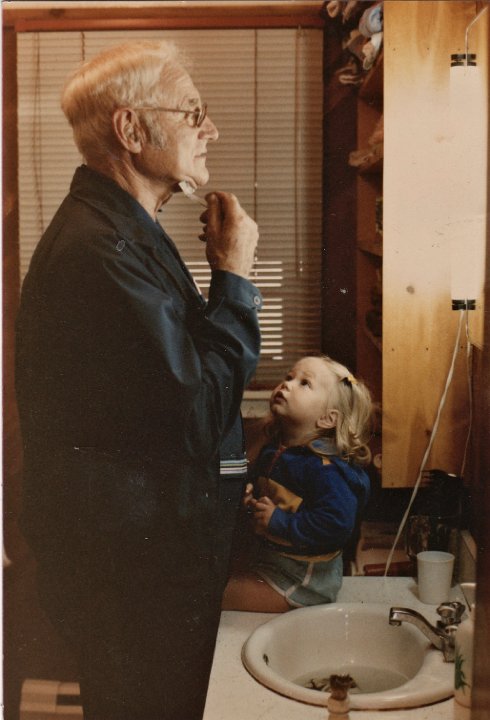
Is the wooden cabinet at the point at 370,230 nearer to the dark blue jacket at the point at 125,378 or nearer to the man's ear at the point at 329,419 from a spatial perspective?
the man's ear at the point at 329,419

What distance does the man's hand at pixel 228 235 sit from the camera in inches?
52.9

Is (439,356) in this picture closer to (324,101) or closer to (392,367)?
(392,367)

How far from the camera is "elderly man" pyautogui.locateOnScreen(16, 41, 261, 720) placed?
51.4 inches

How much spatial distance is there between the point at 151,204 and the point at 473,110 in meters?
0.51

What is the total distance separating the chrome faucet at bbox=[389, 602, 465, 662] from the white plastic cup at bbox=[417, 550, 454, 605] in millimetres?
76

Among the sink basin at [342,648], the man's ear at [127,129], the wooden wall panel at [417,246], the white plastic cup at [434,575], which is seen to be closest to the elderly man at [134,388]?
the man's ear at [127,129]

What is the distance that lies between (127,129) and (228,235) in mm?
222

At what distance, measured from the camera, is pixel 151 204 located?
1.32 meters

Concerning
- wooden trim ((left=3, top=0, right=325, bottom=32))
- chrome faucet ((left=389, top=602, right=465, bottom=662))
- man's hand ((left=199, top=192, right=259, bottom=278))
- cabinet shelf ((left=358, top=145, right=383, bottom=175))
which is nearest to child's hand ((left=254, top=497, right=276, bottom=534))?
chrome faucet ((left=389, top=602, right=465, bottom=662))

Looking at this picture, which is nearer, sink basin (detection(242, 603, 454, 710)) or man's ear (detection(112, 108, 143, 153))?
man's ear (detection(112, 108, 143, 153))

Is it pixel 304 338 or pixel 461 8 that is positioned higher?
pixel 461 8

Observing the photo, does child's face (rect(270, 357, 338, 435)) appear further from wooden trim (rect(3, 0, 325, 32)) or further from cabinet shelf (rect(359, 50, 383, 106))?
wooden trim (rect(3, 0, 325, 32))

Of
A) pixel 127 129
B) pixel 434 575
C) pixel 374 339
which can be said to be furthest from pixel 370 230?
pixel 434 575

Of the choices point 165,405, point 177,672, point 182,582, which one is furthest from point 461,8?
point 177,672
